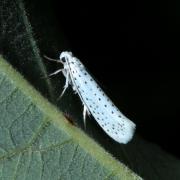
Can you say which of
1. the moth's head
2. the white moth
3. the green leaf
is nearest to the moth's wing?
the white moth

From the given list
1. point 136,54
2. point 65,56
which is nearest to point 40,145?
point 65,56

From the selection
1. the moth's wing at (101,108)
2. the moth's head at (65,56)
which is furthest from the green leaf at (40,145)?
the moth's head at (65,56)

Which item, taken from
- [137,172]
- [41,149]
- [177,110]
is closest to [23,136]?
[41,149]

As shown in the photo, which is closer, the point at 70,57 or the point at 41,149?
the point at 41,149

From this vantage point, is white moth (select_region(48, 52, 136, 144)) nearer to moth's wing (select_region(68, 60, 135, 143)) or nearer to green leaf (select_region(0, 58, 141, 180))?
moth's wing (select_region(68, 60, 135, 143))

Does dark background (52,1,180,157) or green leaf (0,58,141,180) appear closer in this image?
green leaf (0,58,141,180)

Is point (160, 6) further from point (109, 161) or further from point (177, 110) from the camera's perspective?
point (109, 161)

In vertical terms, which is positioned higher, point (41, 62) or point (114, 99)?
point (41, 62)
